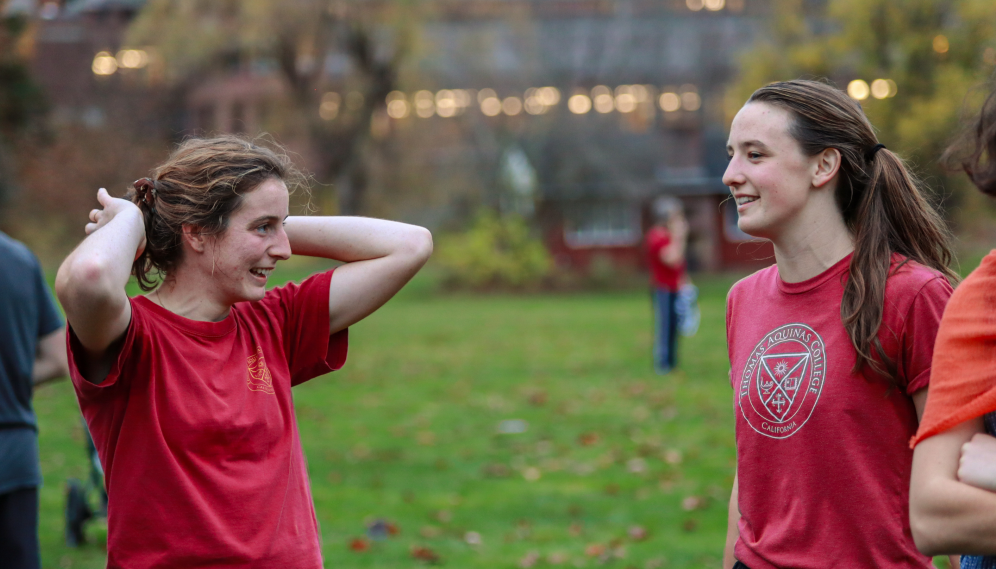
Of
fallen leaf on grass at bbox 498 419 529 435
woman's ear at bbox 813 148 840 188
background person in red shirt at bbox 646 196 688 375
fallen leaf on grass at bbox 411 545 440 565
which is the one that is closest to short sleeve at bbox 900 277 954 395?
woman's ear at bbox 813 148 840 188

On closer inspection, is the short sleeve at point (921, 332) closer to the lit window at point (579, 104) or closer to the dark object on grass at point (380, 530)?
the dark object on grass at point (380, 530)

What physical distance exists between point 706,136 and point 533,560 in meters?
39.0

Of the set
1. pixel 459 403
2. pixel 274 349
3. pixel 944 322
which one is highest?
pixel 944 322

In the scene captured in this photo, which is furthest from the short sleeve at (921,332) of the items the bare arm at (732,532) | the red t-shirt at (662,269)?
the red t-shirt at (662,269)

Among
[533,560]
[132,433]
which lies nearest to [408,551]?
[533,560]

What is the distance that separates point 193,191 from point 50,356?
165 cm

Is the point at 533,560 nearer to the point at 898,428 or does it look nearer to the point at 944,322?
the point at 898,428

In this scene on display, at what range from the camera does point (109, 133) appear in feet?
78.8

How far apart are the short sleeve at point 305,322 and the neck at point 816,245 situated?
1.34m

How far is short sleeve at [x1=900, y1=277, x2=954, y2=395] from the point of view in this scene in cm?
229

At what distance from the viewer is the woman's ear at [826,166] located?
2.54 metres

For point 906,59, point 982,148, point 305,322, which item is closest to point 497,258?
point 906,59

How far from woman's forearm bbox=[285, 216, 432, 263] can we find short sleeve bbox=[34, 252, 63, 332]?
53.5 inches

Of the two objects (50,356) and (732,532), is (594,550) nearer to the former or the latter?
(732,532)
